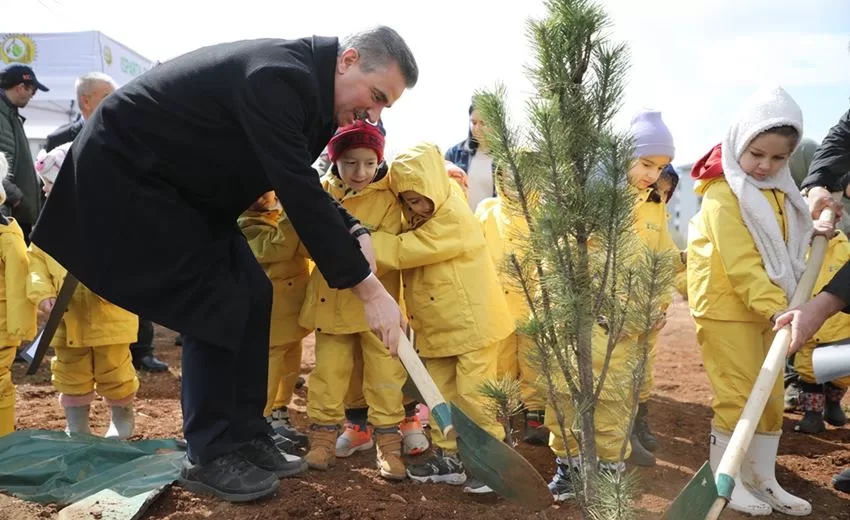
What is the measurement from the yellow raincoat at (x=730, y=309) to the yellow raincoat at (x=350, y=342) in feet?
4.75

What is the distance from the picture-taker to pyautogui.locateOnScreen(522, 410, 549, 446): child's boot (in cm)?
397

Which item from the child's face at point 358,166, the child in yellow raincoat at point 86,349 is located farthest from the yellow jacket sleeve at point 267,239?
the child in yellow raincoat at point 86,349

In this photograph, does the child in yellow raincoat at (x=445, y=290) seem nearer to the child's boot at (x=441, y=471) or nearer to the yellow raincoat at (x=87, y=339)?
the child's boot at (x=441, y=471)

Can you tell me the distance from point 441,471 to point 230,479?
1.03m

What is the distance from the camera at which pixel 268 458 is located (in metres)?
2.92

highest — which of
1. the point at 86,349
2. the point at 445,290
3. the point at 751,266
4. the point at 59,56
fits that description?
the point at 59,56

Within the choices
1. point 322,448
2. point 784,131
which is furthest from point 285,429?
point 784,131

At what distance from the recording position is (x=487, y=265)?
354 centimetres

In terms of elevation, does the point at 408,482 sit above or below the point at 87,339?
below

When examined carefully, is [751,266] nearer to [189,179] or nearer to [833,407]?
[833,407]

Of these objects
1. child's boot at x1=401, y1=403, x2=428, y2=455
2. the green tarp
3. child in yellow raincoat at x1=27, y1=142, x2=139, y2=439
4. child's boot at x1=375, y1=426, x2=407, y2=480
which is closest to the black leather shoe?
child in yellow raincoat at x1=27, y1=142, x2=139, y2=439

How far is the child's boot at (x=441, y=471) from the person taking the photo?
322cm

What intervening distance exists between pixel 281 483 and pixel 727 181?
232cm

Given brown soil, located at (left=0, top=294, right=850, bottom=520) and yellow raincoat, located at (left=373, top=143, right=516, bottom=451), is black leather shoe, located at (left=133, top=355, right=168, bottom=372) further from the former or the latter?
yellow raincoat, located at (left=373, top=143, right=516, bottom=451)
